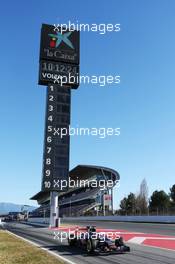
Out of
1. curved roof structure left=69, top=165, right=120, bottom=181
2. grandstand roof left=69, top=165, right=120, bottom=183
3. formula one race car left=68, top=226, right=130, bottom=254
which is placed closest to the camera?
formula one race car left=68, top=226, right=130, bottom=254

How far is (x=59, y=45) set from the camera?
47906 millimetres

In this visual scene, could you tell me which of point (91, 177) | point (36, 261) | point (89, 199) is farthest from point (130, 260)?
point (89, 199)

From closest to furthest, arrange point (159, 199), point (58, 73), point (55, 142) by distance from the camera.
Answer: point (55, 142)
point (58, 73)
point (159, 199)

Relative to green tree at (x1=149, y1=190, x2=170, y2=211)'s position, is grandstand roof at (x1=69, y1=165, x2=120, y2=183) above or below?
above

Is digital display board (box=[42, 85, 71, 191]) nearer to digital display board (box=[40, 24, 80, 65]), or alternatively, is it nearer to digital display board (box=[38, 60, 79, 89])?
digital display board (box=[38, 60, 79, 89])

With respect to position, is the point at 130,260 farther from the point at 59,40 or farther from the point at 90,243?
the point at 59,40

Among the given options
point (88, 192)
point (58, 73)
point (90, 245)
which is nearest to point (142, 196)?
point (88, 192)

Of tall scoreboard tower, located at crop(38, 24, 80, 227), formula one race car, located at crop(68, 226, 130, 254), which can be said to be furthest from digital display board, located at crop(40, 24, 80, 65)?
formula one race car, located at crop(68, 226, 130, 254)

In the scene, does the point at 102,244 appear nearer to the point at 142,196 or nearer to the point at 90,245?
the point at 90,245

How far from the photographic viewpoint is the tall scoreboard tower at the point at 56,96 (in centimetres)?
4397

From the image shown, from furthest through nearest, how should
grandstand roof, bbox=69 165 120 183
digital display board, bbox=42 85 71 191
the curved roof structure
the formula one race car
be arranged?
the curved roof structure → grandstand roof, bbox=69 165 120 183 → digital display board, bbox=42 85 71 191 → the formula one race car

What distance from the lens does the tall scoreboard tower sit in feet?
144

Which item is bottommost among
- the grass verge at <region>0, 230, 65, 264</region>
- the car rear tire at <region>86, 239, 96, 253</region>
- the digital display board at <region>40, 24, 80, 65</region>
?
the grass verge at <region>0, 230, 65, 264</region>

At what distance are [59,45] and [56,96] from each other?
6.47 meters
